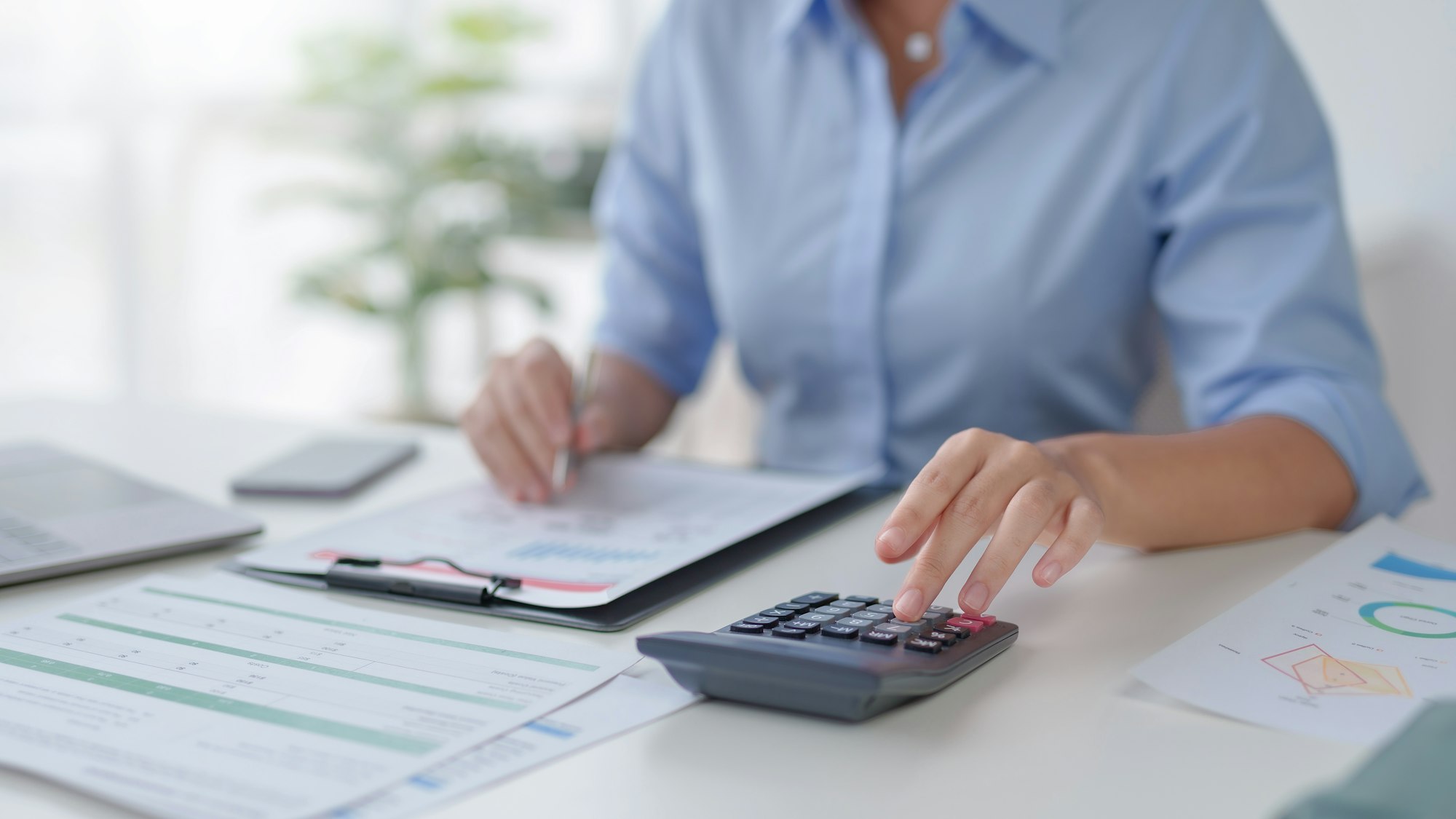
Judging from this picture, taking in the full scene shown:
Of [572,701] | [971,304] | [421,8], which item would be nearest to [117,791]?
[572,701]

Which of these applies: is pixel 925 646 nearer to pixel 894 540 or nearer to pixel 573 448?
pixel 894 540

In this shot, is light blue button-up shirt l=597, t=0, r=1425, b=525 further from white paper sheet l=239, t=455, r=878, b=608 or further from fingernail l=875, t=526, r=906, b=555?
fingernail l=875, t=526, r=906, b=555

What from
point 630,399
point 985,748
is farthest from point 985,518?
point 630,399

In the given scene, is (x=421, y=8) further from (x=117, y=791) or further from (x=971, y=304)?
(x=117, y=791)

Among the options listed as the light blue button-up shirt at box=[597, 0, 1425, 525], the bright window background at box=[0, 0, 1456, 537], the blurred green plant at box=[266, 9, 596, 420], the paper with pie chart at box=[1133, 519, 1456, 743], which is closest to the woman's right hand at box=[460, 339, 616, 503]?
the light blue button-up shirt at box=[597, 0, 1425, 525]

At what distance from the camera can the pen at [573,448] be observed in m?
0.84

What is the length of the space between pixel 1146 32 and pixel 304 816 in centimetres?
85

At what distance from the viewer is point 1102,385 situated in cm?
104

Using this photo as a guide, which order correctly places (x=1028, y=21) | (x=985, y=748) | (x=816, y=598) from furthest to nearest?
(x=1028, y=21), (x=816, y=598), (x=985, y=748)

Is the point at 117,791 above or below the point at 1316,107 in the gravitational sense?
below

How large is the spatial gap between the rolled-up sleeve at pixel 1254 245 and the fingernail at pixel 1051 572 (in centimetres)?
33

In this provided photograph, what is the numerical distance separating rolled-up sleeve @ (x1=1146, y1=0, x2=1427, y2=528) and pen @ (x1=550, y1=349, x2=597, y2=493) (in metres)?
0.46

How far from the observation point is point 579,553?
2.23ft

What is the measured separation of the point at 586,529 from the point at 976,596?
29cm
